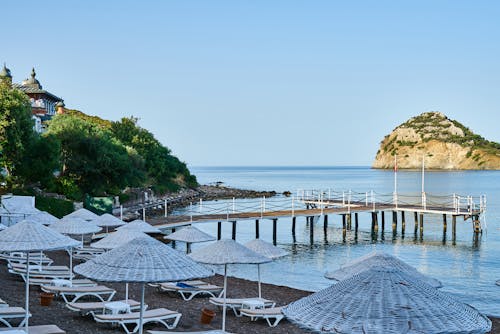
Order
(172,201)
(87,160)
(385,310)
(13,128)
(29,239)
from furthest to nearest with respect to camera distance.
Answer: (172,201)
(87,160)
(13,128)
(29,239)
(385,310)

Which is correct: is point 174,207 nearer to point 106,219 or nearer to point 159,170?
point 159,170

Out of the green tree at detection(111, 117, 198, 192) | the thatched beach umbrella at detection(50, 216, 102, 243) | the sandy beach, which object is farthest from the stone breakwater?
the sandy beach

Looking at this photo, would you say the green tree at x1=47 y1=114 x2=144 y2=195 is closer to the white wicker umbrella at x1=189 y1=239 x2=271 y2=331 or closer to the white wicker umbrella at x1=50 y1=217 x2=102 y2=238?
the white wicker umbrella at x1=50 y1=217 x2=102 y2=238

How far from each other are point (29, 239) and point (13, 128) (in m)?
27.8

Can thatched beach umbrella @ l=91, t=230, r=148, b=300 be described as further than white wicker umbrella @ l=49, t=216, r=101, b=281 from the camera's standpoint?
No

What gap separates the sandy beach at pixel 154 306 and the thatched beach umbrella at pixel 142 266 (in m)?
3.99

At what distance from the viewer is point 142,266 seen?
8.30 m

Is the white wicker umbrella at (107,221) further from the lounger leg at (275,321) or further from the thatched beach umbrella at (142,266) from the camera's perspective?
the thatched beach umbrella at (142,266)

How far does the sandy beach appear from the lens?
12.6 metres

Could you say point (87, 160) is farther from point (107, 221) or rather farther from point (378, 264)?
point (378, 264)

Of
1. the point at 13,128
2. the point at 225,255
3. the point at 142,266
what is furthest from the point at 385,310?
the point at 13,128

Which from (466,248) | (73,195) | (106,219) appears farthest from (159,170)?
(106,219)

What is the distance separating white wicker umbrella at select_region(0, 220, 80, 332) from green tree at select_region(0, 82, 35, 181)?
2610 centimetres

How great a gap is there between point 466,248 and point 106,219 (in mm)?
22090
